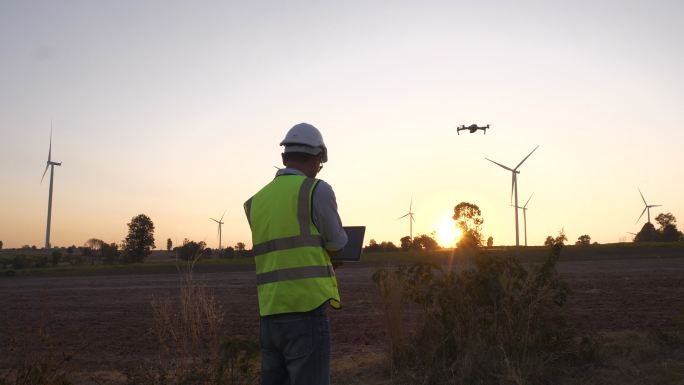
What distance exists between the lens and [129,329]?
529 inches

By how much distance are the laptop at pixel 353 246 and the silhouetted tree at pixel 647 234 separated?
8694 cm

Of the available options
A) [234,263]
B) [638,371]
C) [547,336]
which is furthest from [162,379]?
[234,263]

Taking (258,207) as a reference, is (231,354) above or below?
below

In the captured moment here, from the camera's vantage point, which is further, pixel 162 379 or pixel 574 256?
pixel 574 256

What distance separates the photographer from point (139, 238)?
81688 millimetres

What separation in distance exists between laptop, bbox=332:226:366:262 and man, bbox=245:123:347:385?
387 mm

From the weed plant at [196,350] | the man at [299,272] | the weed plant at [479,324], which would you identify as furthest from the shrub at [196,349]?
A: the man at [299,272]

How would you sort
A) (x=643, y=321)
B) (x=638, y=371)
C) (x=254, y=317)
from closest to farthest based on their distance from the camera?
(x=638, y=371) < (x=643, y=321) < (x=254, y=317)

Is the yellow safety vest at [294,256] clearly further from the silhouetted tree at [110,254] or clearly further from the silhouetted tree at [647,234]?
the silhouetted tree at [647,234]

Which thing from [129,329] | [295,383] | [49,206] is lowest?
[129,329]

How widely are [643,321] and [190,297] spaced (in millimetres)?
8600

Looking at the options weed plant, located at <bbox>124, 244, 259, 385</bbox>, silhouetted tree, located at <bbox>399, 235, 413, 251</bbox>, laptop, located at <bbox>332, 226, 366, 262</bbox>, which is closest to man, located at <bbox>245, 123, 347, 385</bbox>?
laptop, located at <bbox>332, 226, 366, 262</bbox>

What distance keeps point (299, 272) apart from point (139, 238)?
83.1 meters

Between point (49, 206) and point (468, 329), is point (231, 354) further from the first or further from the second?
point (49, 206)
